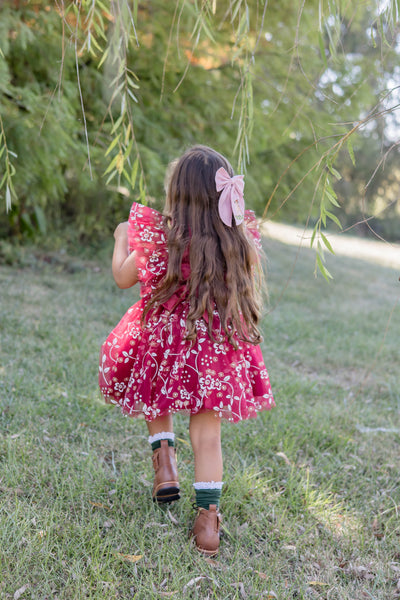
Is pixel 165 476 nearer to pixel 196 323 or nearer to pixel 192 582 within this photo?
pixel 192 582

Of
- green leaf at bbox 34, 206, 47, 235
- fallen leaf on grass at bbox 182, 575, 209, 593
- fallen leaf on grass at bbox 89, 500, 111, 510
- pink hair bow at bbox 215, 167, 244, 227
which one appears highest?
pink hair bow at bbox 215, 167, 244, 227

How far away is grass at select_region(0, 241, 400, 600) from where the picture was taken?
70.3 inches

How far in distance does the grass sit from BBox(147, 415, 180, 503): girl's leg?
0.09 m

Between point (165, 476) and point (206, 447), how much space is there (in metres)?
0.25

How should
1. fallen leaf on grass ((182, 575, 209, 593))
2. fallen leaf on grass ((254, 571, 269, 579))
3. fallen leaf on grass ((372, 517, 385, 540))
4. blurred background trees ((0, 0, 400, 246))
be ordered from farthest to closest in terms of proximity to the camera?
blurred background trees ((0, 0, 400, 246))
fallen leaf on grass ((372, 517, 385, 540))
fallen leaf on grass ((254, 571, 269, 579))
fallen leaf on grass ((182, 575, 209, 593))

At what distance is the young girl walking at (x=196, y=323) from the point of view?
1.97 metres

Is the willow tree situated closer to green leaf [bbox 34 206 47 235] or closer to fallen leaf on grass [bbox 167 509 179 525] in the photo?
green leaf [bbox 34 206 47 235]

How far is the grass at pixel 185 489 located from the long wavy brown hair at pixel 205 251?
1.88ft

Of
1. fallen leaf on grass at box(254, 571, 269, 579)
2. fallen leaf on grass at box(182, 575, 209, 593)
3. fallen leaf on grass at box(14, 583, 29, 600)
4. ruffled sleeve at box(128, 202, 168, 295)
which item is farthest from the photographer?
ruffled sleeve at box(128, 202, 168, 295)

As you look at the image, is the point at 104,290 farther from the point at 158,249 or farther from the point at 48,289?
the point at 158,249

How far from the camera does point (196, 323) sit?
2.00m

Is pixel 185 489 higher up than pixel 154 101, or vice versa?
pixel 154 101

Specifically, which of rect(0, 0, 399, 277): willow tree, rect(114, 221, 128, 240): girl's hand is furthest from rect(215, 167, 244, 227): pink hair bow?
rect(0, 0, 399, 277): willow tree


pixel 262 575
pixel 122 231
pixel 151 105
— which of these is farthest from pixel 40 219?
pixel 262 575
